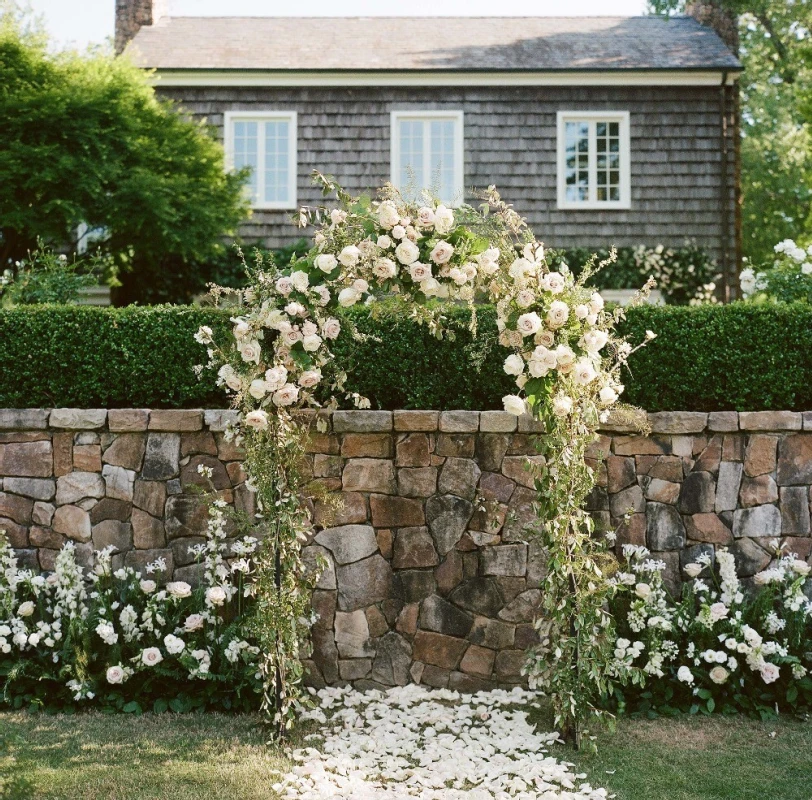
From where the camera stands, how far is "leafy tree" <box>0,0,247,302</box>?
8.94m

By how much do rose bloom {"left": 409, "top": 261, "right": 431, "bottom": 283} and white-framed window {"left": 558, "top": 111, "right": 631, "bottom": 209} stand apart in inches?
317

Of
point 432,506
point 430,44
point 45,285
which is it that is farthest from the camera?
point 430,44

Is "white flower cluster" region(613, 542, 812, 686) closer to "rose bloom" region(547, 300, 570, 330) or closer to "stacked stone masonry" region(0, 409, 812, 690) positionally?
"stacked stone masonry" region(0, 409, 812, 690)

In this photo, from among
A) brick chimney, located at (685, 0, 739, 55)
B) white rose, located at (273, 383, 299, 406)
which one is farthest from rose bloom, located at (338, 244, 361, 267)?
brick chimney, located at (685, 0, 739, 55)

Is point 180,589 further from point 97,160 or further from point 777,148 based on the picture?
point 777,148

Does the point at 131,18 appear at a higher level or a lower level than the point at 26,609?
higher

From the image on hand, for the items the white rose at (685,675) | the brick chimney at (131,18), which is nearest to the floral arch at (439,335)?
the white rose at (685,675)

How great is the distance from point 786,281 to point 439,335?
3605 mm

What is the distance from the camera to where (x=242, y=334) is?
13.0 ft

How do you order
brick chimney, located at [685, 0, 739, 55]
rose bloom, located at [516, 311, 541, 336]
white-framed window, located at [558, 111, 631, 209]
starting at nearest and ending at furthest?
rose bloom, located at [516, 311, 541, 336] → white-framed window, located at [558, 111, 631, 209] → brick chimney, located at [685, 0, 739, 55]

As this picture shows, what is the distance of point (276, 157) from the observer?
1160 centimetres

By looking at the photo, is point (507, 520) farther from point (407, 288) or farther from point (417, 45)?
point (417, 45)

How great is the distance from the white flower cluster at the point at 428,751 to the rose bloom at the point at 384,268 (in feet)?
7.59

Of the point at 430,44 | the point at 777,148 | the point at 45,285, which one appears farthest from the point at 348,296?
the point at 777,148
